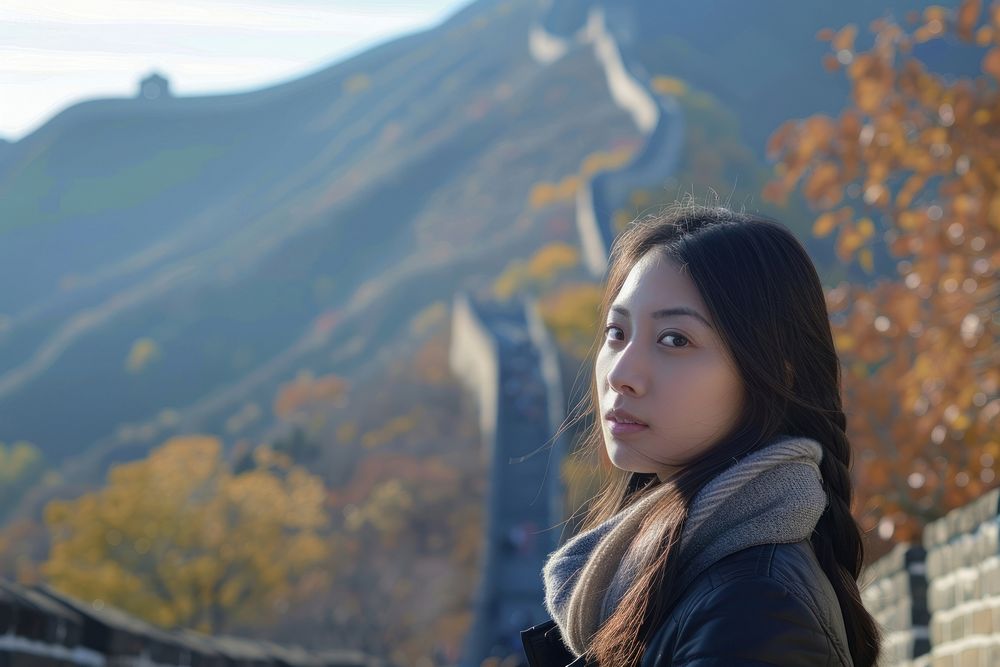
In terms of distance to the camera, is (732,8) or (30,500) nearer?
(30,500)

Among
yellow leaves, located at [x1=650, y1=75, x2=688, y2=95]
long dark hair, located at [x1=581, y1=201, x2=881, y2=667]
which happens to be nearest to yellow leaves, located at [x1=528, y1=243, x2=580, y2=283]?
yellow leaves, located at [x1=650, y1=75, x2=688, y2=95]

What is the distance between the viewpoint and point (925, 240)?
18.5 ft

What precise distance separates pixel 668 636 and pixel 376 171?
64775 mm

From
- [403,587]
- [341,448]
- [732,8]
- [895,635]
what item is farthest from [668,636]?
[732,8]

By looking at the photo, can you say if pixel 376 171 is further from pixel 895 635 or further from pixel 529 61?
pixel 895 635

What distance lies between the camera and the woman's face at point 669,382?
1933mm

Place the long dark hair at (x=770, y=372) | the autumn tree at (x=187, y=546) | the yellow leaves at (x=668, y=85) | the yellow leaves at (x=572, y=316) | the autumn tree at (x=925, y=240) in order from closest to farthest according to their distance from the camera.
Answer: the long dark hair at (x=770, y=372)
the autumn tree at (x=925, y=240)
the autumn tree at (x=187, y=546)
the yellow leaves at (x=572, y=316)
the yellow leaves at (x=668, y=85)

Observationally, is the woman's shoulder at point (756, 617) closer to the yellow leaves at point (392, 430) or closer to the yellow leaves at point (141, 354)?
the yellow leaves at point (392, 430)

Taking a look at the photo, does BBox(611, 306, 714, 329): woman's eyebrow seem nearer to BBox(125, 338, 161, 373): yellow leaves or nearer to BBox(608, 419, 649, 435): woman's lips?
BBox(608, 419, 649, 435): woman's lips

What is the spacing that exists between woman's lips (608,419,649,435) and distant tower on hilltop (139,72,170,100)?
8293cm

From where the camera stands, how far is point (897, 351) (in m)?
6.29

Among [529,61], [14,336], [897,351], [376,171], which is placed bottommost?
[897,351]

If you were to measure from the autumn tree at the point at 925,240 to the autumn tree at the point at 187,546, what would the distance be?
2302cm

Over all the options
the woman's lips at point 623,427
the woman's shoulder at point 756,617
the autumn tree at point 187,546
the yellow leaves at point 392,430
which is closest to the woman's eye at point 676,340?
the woman's lips at point 623,427
